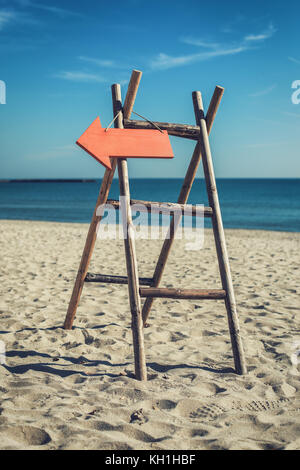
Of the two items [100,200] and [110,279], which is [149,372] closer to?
[110,279]

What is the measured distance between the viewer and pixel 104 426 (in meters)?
2.09

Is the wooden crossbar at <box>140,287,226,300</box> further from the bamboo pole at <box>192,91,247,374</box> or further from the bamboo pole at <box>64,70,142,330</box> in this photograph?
the bamboo pole at <box>64,70,142,330</box>

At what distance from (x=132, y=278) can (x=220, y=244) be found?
0.73 metres

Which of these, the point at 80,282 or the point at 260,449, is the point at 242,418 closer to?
the point at 260,449

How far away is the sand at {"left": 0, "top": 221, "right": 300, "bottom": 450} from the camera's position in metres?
2.03

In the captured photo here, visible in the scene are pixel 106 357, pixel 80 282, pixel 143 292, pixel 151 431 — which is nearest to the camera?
pixel 151 431

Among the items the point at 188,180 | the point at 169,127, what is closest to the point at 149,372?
the point at 188,180

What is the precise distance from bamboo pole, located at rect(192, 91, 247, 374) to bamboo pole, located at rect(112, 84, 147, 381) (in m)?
0.64

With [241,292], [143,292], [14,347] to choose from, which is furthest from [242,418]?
[241,292]

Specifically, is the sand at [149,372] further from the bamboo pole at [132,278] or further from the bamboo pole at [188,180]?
the bamboo pole at [188,180]

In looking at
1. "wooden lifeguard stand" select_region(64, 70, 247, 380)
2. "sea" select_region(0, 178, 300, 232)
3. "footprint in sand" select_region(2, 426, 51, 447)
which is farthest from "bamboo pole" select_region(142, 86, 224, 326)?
"sea" select_region(0, 178, 300, 232)

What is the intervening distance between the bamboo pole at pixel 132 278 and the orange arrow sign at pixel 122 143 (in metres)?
0.11

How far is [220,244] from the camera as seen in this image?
2820mm
